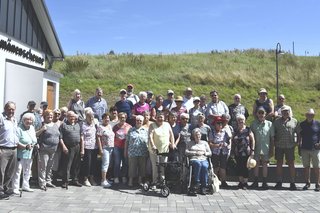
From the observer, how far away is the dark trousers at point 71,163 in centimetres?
873

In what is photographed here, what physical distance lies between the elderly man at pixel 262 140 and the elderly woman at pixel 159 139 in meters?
2.00

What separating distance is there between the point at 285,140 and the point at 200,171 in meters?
2.27

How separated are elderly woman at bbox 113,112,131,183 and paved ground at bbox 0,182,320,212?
62 cm

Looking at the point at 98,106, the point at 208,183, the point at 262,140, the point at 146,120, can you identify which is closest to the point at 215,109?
the point at 262,140

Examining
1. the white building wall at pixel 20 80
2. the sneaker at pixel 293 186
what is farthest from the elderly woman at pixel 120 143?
the white building wall at pixel 20 80

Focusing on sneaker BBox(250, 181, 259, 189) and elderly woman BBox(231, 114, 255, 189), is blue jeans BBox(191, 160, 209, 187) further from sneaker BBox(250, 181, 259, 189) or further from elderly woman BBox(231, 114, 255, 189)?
sneaker BBox(250, 181, 259, 189)

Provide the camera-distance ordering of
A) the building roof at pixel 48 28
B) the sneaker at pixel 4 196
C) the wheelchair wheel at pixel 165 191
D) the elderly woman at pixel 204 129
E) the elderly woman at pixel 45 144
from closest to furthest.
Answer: the sneaker at pixel 4 196 < the wheelchair wheel at pixel 165 191 < the elderly woman at pixel 45 144 < the elderly woman at pixel 204 129 < the building roof at pixel 48 28

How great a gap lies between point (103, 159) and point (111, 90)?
11862 millimetres

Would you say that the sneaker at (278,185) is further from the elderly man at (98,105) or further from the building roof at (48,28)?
the building roof at (48,28)

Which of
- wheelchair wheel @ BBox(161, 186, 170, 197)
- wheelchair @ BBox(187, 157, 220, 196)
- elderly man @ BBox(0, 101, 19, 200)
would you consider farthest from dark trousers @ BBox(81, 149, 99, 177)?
wheelchair @ BBox(187, 157, 220, 196)

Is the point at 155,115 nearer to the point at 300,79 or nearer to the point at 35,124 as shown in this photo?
the point at 35,124

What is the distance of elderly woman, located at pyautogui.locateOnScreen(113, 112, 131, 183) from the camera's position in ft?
30.3

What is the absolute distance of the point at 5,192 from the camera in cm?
743

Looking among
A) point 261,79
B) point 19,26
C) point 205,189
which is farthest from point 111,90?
point 205,189
